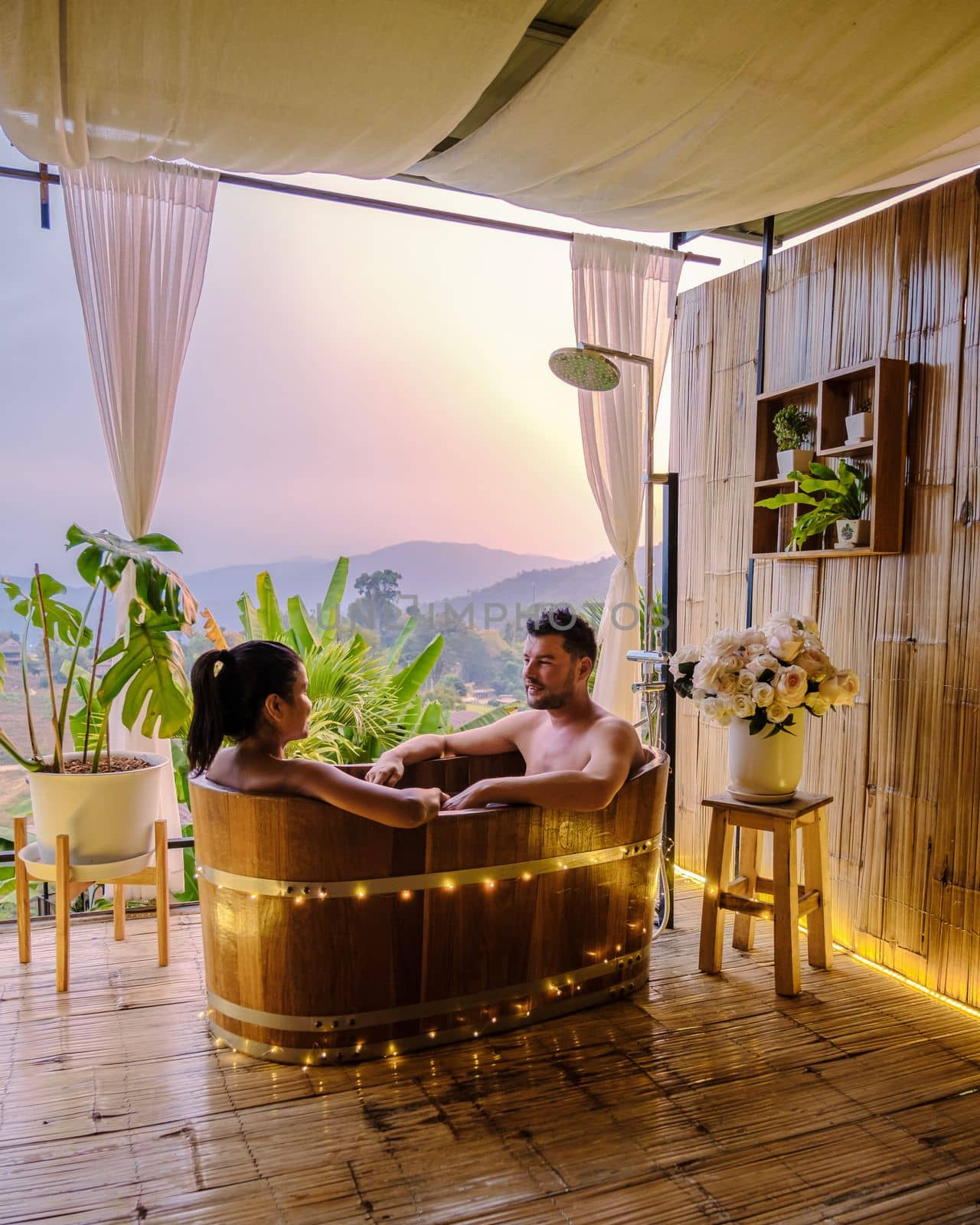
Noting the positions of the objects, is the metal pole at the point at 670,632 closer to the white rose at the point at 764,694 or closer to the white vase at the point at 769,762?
the white vase at the point at 769,762

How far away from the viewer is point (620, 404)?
364cm

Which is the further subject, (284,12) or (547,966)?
(547,966)

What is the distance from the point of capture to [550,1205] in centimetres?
159

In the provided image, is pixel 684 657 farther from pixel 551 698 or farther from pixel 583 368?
pixel 583 368

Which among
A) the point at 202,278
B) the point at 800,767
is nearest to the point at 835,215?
the point at 800,767

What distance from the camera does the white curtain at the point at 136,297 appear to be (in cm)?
285

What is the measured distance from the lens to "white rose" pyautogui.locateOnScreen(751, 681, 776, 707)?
A: 8.13ft

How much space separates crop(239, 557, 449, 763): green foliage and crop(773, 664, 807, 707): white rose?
1.80m

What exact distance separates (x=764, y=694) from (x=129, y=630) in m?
1.92

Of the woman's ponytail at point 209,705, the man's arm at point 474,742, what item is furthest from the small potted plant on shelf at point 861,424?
the woman's ponytail at point 209,705

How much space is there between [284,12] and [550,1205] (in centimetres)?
225

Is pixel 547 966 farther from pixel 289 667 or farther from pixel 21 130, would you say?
pixel 21 130

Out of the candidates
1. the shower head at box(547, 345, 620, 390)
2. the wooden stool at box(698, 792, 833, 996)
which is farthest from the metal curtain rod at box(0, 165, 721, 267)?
the wooden stool at box(698, 792, 833, 996)

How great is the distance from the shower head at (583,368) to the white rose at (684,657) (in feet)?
2.76
